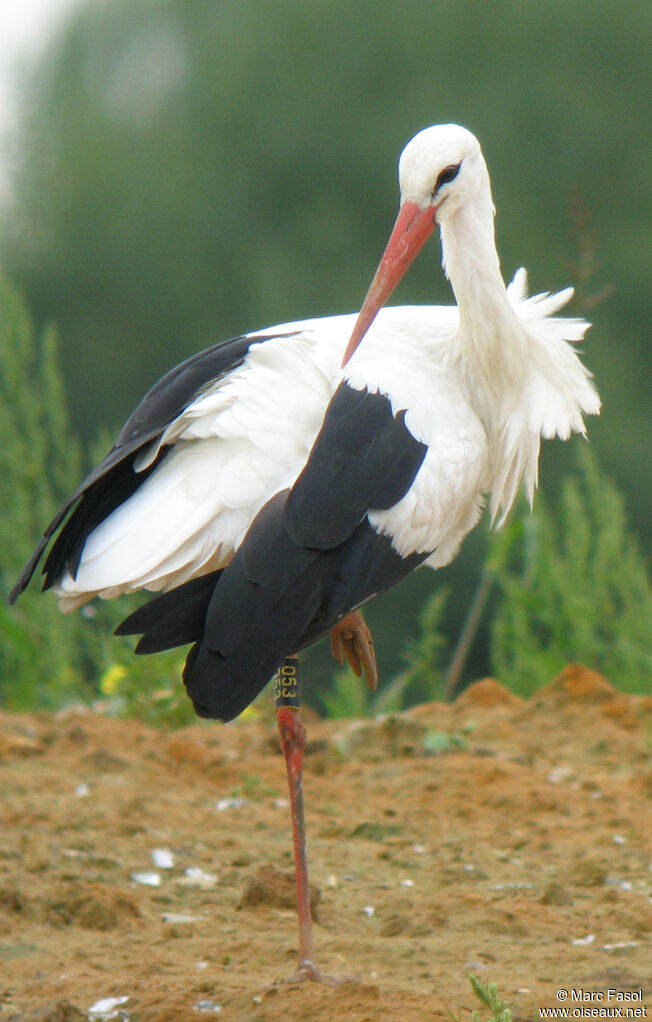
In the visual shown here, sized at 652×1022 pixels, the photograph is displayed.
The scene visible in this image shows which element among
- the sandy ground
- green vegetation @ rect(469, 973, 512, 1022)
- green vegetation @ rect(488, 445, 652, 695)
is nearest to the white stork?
the sandy ground

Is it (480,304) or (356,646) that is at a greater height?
(480,304)

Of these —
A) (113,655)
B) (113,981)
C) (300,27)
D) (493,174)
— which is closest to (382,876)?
(113,981)

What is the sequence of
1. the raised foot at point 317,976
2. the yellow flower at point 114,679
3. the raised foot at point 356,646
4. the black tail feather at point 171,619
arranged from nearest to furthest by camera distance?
the black tail feather at point 171,619, the raised foot at point 317,976, the raised foot at point 356,646, the yellow flower at point 114,679

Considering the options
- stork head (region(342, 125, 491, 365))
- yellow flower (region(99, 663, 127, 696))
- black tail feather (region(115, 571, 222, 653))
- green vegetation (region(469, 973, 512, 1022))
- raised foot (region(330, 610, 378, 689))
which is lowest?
green vegetation (region(469, 973, 512, 1022))

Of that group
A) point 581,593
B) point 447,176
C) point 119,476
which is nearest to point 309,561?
point 119,476

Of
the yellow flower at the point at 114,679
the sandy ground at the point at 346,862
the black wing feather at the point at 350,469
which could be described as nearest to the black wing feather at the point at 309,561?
the black wing feather at the point at 350,469

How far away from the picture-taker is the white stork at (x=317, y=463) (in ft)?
11.6

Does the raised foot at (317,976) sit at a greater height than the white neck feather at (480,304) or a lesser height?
lesser

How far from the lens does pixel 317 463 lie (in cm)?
365

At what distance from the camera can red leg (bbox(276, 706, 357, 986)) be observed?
3.62 meters

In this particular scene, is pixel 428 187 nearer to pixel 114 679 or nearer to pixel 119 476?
pixel 119 476

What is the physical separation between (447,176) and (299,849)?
1.90 metres

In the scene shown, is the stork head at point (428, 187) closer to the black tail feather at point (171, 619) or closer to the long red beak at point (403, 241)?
the long red beak at point (403, 241)

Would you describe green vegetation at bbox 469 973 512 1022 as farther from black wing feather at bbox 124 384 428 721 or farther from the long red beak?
the long red beak
